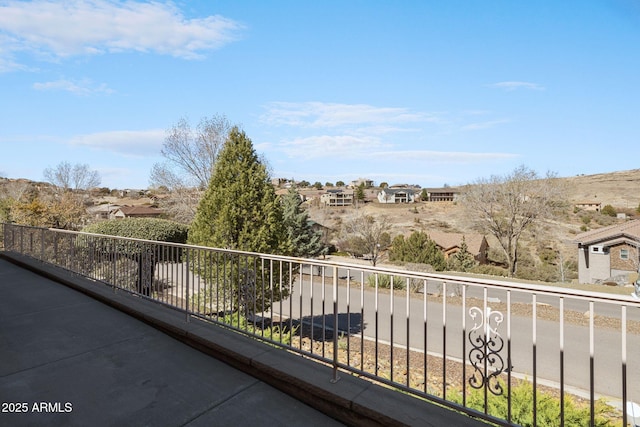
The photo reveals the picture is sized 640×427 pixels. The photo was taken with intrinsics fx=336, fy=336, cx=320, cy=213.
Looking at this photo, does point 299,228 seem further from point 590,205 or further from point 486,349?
point 590,205

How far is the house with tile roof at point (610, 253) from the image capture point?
25.8 metres

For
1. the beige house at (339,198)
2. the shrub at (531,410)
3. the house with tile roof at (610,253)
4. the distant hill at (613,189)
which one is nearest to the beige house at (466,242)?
the house with tile roof at (610,253)

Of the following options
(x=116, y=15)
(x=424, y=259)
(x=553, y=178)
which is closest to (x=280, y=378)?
(x=116, y=15)

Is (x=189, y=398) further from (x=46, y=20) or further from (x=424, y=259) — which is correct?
(x=424, y=259)

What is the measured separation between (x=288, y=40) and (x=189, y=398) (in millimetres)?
10744

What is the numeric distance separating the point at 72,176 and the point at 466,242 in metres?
49.2

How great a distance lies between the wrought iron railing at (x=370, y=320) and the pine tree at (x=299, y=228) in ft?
47.6

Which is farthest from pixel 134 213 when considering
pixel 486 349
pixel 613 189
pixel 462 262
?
pixel 613 189

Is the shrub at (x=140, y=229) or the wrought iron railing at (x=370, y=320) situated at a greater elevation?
the shrub at (x=140, y=229)

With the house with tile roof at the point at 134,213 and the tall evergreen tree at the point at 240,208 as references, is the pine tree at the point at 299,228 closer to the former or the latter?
the tall evergreen tree at the point at 240,208

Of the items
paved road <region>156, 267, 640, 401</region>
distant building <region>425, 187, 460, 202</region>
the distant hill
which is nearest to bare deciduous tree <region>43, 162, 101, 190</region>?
paved road <region>156, 267, 640, 401</region>

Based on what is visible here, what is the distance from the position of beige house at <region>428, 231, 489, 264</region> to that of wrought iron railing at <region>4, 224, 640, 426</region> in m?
25.2

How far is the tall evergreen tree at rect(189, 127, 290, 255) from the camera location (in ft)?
24.7

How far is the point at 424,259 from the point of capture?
2841 centimetres
